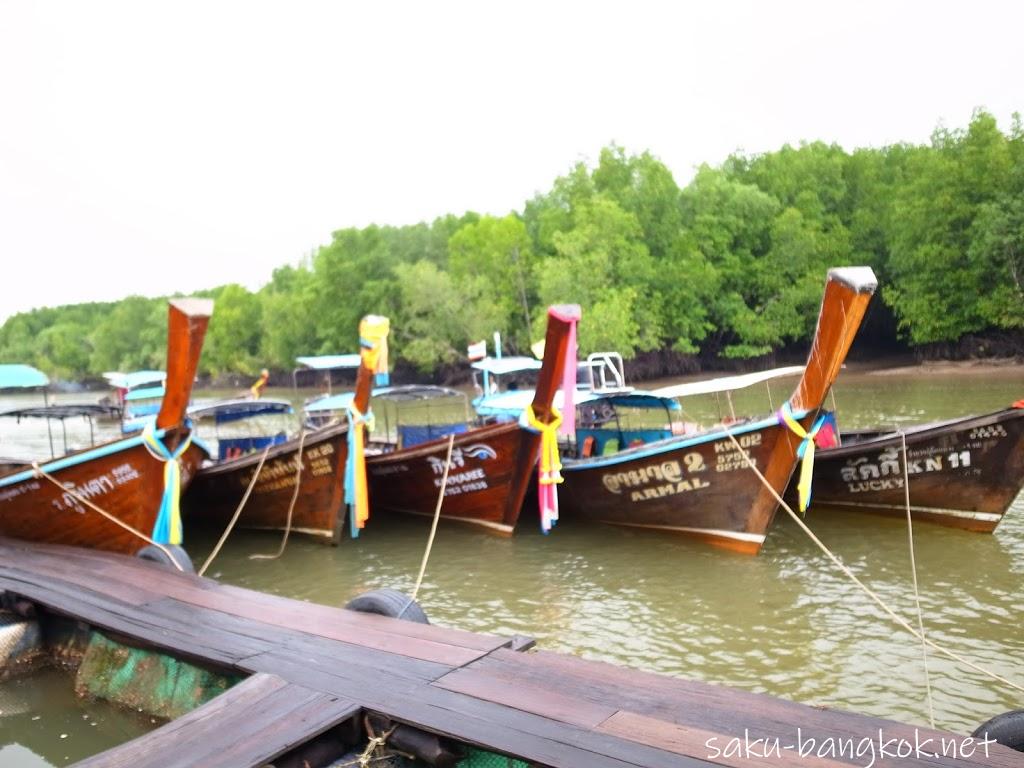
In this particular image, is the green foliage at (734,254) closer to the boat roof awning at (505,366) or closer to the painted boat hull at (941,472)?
the boat roof awning at (505,366)

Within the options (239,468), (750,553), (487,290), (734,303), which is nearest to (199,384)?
(487,290)

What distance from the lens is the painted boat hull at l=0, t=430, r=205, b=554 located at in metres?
8.09

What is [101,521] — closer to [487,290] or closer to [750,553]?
[750,553]

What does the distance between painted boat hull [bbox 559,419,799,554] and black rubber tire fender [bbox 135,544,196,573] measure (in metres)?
5.04

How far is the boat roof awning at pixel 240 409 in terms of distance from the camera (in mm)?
13242

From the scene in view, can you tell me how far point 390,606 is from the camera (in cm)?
555

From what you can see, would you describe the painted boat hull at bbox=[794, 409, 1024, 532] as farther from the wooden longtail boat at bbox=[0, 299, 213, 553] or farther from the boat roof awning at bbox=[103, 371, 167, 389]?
the boat roof awning at bbox=[103, 371, 167, 389]

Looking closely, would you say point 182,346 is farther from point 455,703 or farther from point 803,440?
point 803,440

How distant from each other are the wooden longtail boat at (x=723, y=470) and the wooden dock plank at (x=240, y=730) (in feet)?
18.6

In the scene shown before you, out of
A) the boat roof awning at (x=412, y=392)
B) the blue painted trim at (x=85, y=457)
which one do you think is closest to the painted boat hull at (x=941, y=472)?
the boat roof awning at (x=412, y=392)

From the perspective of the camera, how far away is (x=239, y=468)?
36.2ft

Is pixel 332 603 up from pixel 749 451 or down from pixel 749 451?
down

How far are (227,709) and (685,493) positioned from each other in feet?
21.4

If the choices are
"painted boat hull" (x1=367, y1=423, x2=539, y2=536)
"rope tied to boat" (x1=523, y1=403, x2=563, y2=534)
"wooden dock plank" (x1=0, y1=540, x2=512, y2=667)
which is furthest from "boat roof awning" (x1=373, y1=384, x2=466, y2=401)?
"wooden dock plank" (x1=0, y1=540, x2=512, y2=667)
